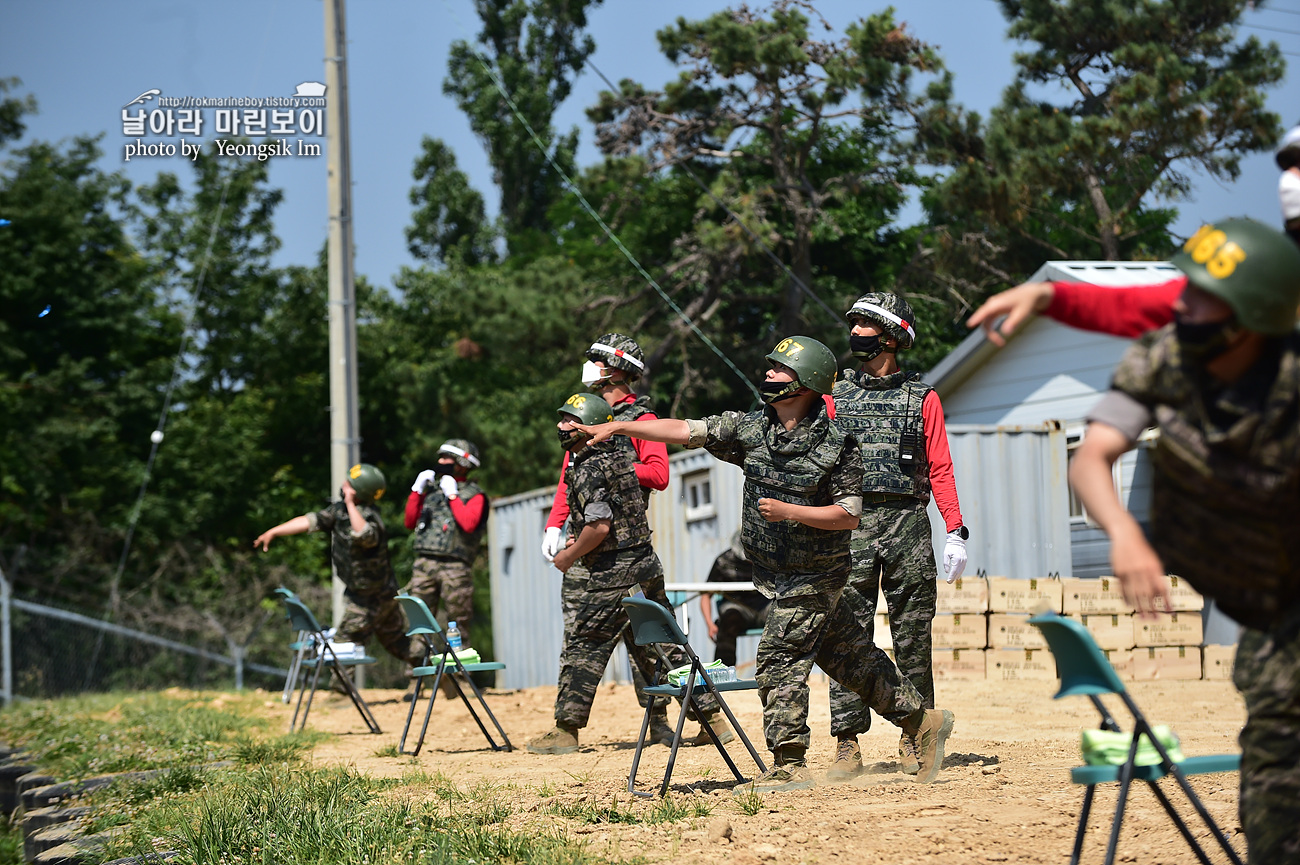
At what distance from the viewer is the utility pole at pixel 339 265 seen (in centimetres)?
1542

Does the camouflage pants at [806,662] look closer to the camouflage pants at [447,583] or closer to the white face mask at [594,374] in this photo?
the white face mask at [594,374]

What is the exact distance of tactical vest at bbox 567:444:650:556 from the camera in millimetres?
7668

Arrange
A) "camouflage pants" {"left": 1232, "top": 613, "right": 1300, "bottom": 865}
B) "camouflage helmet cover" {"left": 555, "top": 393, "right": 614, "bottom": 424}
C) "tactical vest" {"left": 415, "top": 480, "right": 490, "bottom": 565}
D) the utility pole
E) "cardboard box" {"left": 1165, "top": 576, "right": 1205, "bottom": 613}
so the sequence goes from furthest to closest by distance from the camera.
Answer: the utility pole → "tactical vest" {"left": 415, "top": 480, "right": 490, "bottom": 565} → "cardboard box" {"left": 1165, "top": 576, "right": 1205, "bottom": 613} → "camouflage helmet cover" {"left": 555, "top": 393, "right": 614, "bottom": 424} → "camouflage pants" {"left": 1232, "top": 613, "right": 1300, "bottom": 865}

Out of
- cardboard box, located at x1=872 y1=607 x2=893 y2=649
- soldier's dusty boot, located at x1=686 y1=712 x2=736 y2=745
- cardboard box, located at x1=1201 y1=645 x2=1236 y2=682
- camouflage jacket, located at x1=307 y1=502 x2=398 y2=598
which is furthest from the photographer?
cardboard box, located at x1=1201 y1=645 x2=1236 y2=682

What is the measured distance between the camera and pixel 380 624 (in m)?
12.2

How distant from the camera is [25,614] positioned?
18.0 meters

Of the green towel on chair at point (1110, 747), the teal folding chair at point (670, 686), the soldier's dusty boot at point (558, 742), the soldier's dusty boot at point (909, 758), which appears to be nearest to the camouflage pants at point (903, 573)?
the soldier's dusty boot at point (909, 758)

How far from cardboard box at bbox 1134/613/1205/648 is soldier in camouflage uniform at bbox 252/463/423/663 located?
6.84m

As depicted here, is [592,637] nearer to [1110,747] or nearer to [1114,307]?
[1110,747]

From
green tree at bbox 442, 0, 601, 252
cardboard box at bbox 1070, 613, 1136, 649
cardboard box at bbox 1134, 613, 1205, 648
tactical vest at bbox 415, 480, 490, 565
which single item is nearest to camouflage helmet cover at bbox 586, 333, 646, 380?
tactical vest at bbox 415, 480, 490, 565

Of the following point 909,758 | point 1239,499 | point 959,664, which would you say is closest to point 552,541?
point 909,758

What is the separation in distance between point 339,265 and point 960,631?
341 inches

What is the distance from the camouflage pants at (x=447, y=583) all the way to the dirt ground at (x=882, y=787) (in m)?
1.65

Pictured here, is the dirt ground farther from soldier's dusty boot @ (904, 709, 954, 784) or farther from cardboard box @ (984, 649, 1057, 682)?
cardboard box @ (984, 649, 1057, 682)
